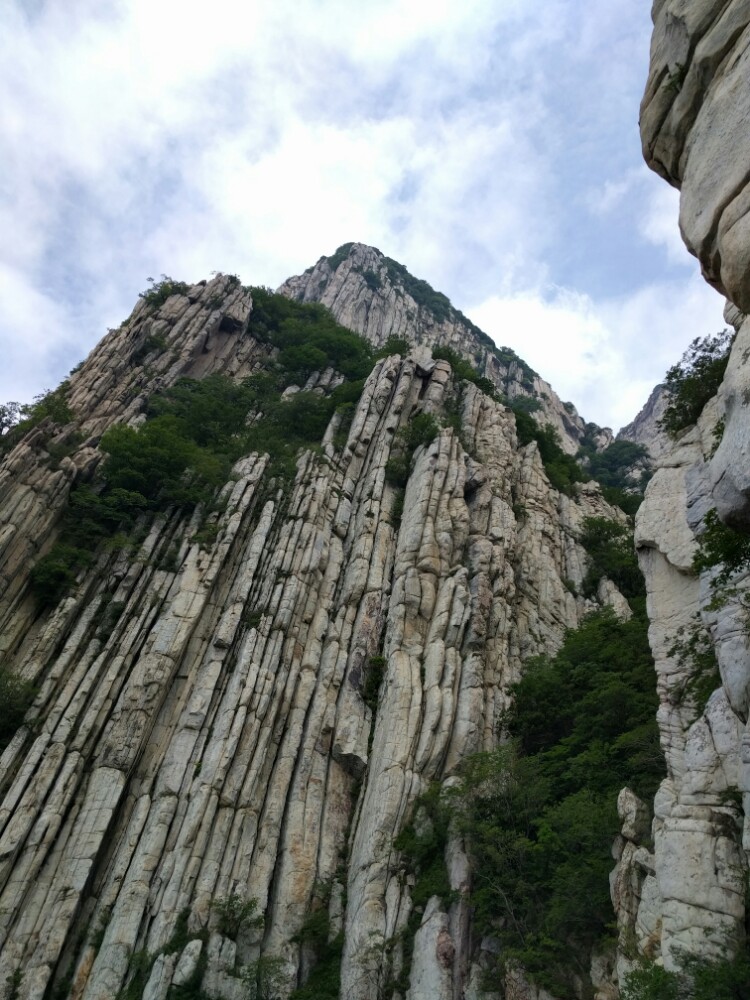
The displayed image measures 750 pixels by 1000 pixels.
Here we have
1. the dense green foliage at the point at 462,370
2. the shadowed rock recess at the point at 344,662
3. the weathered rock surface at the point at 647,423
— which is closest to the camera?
the shadowed rock recess at the point at 344,662

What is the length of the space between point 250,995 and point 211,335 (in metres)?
45.9

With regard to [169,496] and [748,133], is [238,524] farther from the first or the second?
[748,133]

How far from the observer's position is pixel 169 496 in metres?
36.0

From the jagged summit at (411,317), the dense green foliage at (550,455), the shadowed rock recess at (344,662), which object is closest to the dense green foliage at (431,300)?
the jagged summit at (411,317)

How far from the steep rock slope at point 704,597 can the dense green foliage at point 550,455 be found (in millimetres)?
29993

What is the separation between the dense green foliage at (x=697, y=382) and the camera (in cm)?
2045

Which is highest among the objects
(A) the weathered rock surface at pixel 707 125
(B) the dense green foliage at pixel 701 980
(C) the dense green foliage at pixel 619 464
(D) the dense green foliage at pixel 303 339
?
(C) the dense green foliage at pixel 619 464

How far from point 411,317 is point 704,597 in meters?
87.4

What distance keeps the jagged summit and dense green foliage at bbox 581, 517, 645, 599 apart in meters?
44.5

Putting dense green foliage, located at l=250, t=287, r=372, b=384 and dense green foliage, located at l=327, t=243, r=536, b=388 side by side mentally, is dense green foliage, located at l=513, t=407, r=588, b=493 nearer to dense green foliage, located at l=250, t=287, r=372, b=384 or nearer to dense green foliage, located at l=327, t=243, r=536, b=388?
dense green foliage, located at l=250, t=287, r=372, b=384

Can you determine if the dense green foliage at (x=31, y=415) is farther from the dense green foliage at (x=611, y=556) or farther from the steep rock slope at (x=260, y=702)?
the dense green foliage at (x=611, y=556)

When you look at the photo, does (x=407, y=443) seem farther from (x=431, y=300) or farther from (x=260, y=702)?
A: (x=431, y=300)

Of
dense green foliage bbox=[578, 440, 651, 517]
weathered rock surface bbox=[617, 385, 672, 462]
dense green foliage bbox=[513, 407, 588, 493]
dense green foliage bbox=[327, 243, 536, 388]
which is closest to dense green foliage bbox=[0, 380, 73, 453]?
dense green foliage bbox=[513, 407, 588, 493]

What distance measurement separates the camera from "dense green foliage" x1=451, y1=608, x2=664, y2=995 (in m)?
16.7
